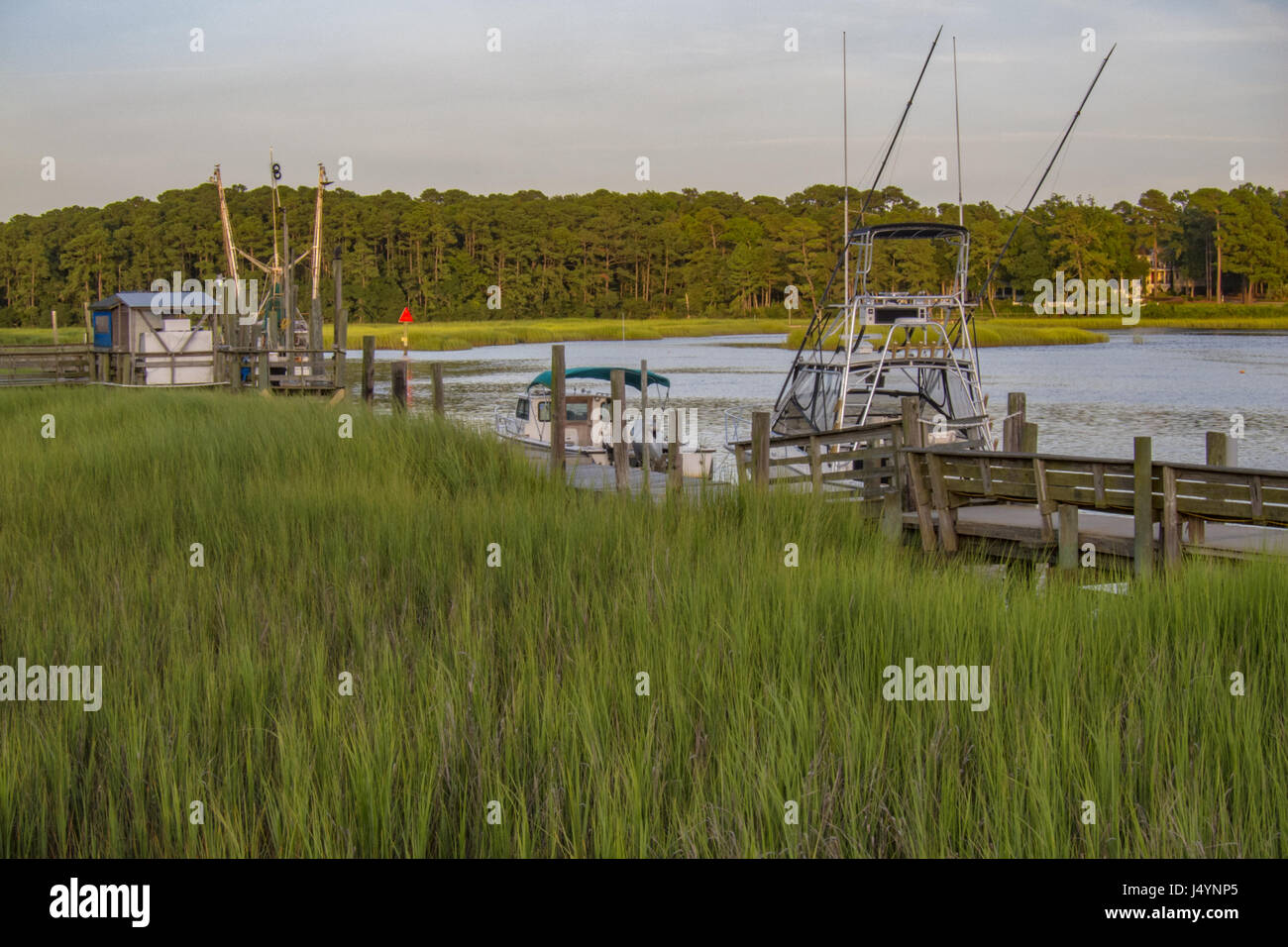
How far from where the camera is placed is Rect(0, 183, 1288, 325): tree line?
340 ft

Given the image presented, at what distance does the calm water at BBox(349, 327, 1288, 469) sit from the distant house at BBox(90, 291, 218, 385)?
5.97 metres

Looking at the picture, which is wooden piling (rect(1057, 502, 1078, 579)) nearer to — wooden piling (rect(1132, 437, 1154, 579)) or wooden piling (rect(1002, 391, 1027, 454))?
wooden piling (rect(1132, 437, 1154, 579))

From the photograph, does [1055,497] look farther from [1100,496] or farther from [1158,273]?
[1158,273]

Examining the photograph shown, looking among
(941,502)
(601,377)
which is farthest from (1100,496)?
(601,377)

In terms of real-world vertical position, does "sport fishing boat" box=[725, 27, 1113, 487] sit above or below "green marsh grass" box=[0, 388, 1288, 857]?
above

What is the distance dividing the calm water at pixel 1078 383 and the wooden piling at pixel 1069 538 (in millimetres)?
8211

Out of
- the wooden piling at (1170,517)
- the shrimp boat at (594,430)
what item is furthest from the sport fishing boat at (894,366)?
the wooden piling at (1170,517)

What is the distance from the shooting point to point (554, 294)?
11631 cm

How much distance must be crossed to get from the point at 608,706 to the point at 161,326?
1348 inches

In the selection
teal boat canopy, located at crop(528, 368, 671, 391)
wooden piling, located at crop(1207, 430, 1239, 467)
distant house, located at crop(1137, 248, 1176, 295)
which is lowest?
wooden piling, located at crop(1207, 430, 1239, 467)

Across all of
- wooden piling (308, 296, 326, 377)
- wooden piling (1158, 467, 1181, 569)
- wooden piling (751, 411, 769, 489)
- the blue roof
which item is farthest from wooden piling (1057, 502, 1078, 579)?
the blue roof

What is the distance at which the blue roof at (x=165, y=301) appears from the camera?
34.8 meters

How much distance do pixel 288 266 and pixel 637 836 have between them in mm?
Result: 31862
